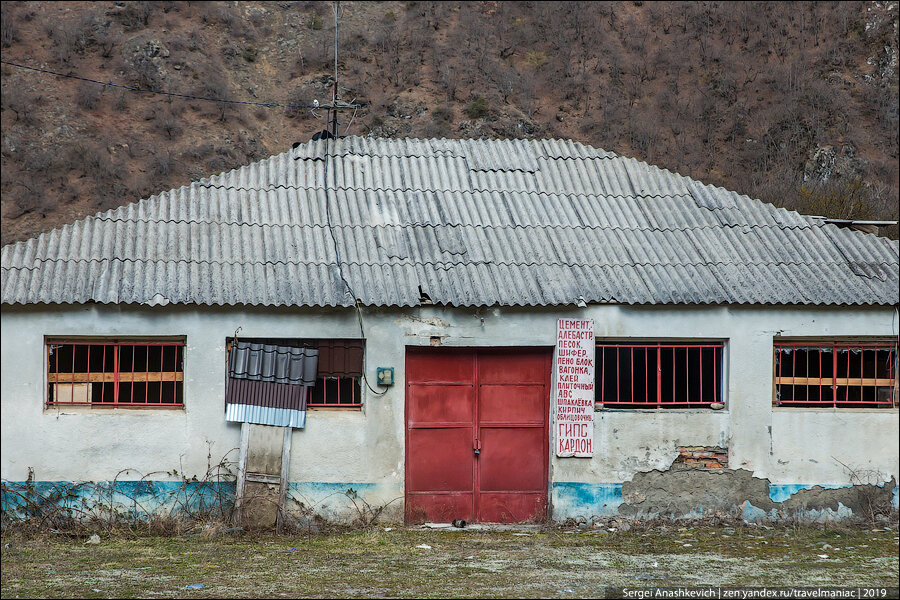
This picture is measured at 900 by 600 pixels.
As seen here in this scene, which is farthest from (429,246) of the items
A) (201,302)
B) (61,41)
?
(61,41)

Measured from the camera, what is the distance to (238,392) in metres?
9.35

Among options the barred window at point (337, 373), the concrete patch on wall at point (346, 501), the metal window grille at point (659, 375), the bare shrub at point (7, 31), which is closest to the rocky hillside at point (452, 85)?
the bare shrub at point (7, 31)

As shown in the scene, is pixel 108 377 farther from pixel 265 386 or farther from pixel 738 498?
pixel 738 498

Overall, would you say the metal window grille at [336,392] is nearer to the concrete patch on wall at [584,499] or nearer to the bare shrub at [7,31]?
the concrete patch on wall at [584,499]

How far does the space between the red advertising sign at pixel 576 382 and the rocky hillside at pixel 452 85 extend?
62.6 ft

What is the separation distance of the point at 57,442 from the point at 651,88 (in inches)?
1370

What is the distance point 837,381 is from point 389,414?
563 cm

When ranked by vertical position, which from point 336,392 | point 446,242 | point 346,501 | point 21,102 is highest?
point 21,102

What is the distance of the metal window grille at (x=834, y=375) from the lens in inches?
397

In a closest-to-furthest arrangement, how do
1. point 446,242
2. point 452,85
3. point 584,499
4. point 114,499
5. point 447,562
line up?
point 447,562 < point 114,499 < point 584,499 < point 446,242 < point 452,85

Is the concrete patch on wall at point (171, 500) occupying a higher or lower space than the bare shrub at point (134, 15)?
lower

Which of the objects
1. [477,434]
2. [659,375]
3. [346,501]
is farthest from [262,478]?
[659,375]

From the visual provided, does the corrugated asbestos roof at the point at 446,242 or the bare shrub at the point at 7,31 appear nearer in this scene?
the corrugated asbestos roof at the point at 446,242

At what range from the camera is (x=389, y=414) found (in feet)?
31.4
